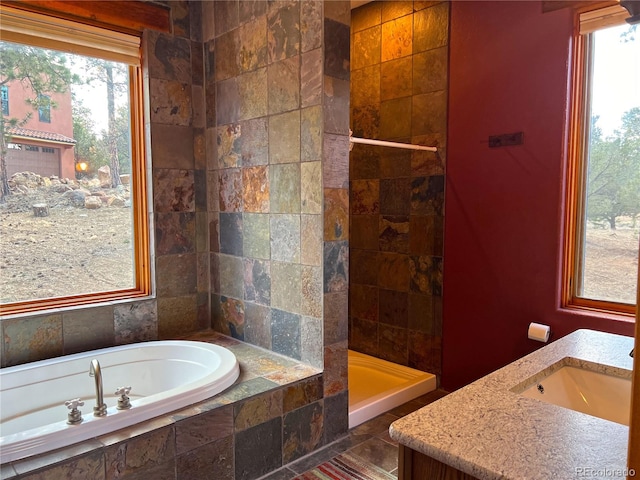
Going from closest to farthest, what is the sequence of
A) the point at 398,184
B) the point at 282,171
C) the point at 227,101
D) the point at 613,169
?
the point at 613,169
the point at 282,171
the point at 227,101
the point at 398,184

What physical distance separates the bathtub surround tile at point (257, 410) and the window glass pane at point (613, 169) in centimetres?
174

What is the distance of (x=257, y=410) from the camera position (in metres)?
2.07

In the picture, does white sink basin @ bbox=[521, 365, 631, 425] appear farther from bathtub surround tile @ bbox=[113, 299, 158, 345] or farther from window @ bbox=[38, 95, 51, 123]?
window @ bbox=[38, 95, 51, 123]

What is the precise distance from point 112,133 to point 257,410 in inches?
72.4

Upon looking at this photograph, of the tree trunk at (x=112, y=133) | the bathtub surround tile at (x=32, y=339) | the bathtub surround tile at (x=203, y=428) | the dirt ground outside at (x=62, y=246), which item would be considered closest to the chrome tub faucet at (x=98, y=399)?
the bathtub surround tile at (x=203, y=428)

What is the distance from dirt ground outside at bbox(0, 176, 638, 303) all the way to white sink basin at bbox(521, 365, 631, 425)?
1084 mm

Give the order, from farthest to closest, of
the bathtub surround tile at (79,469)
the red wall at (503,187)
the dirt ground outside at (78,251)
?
the red wall at (503,187) → the dirt ground outside at (78,251) → the bathtub surround tile at (79,469)

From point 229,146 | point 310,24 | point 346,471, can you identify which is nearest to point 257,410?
point 346,471

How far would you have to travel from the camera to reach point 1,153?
231 cm

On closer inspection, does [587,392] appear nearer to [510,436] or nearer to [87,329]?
[510,436]

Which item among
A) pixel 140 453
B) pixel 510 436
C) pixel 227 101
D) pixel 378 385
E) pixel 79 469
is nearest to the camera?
pixel 510 436

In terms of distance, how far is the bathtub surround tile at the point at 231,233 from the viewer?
2.81 meters

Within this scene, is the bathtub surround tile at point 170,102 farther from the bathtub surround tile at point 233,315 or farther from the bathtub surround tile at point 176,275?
the bathtub surround tile at point 233,315

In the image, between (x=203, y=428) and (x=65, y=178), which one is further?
(x=65, y=178)
